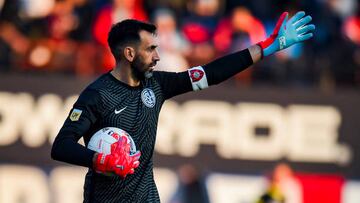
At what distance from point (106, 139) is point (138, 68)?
23.5 inches

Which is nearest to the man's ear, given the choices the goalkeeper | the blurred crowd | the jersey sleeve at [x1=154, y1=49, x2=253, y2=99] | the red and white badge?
the goalkeeper

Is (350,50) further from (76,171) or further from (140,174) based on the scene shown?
(140,174)

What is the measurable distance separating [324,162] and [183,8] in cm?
295

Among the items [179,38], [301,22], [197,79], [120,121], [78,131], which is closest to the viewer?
[78,131]

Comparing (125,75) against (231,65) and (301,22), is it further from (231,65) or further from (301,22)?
(301,22)

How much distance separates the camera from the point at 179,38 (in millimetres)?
13852

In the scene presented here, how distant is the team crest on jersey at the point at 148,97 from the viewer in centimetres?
707

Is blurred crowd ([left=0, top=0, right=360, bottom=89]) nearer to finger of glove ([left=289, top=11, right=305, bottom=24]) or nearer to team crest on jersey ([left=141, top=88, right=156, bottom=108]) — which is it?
finger of glove ([left=289, top=11, right=305, bottom=24])

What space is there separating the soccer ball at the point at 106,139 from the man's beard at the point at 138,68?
442mm

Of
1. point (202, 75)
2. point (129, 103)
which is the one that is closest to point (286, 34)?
point (202, 75)

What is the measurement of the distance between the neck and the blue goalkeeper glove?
3.31 ft

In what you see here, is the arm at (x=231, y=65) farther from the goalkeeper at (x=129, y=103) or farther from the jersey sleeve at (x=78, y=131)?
the jersey sleeve at (x=78, y=131)

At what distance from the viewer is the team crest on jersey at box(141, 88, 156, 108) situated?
7.07 m

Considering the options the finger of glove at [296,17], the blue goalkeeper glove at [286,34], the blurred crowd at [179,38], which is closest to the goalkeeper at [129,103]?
the blue goalkeeper glove at [286,34]
